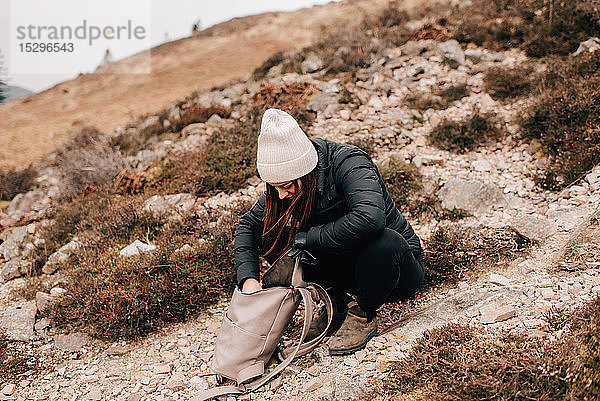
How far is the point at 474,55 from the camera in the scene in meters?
7.48

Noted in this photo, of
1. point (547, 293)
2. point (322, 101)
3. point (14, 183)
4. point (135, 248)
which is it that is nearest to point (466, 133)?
point (322, 101)

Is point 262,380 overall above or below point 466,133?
below

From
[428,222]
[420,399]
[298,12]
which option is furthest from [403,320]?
[298,12]

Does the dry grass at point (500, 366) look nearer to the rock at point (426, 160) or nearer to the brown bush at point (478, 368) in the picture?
the brown bush at point (478, 368)

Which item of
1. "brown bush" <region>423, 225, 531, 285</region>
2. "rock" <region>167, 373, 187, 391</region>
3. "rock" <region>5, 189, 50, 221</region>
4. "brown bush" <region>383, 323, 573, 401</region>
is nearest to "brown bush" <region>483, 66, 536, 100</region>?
"brown bush" <region>423, 225, 531, 285</region>

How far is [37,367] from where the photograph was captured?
3.20 metres

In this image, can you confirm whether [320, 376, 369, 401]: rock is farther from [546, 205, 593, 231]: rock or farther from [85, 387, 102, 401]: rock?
[546, 205, 593, 231]: rock

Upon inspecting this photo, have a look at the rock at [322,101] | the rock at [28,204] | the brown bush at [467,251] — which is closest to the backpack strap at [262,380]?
the brown bush at [467,251]

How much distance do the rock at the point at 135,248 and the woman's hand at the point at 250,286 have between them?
1.81m

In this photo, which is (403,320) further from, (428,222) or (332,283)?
(428,222)

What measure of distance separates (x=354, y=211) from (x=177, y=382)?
5.60 ft

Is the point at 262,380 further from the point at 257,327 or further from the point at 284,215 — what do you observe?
the point at 284,215

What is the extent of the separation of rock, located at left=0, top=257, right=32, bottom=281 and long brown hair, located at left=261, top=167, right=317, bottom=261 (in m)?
3.31

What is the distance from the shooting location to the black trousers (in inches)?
99.8
